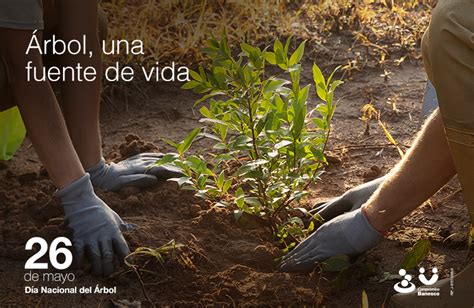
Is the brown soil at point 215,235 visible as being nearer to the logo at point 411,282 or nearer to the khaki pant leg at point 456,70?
the logo at point 411,282

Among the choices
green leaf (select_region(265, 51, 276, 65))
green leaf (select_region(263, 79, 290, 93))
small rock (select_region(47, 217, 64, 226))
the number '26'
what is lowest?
the number '26'

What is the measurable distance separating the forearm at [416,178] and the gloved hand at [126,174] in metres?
0.79

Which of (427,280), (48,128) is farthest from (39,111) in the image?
(427,280)

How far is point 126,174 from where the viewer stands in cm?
306

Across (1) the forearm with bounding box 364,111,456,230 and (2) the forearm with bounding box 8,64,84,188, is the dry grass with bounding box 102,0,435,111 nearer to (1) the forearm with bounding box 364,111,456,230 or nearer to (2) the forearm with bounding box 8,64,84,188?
(2) the forearm with bounding box 8,64,84,188

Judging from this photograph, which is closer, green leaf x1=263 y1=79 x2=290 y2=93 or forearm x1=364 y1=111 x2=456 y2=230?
forearm x1=364 y1=111 x2=456 y2=230

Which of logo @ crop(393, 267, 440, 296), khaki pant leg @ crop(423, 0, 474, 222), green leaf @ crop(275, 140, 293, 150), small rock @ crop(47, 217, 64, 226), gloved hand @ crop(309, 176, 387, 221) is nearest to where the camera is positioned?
khaki pant leg @ crop(423, 0, 474, 222)

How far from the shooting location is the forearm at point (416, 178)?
8.09 ft

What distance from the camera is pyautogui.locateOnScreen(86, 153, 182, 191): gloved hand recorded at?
302cm

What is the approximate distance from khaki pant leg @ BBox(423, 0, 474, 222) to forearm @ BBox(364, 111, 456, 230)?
0.17 m

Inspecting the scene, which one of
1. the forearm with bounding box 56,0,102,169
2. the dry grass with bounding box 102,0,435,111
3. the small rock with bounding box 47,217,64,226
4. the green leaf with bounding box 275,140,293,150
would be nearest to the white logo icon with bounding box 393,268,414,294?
the green leaf with bounding box 275,140,293,150

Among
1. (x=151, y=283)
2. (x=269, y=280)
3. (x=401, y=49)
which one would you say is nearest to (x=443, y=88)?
(x=269, y=280)

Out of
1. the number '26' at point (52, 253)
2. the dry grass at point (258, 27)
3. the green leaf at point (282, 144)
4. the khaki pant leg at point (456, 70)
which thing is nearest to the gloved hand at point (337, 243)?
the green leaf at point (282, 144)

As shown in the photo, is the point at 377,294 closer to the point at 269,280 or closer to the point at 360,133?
the point at 269,280
